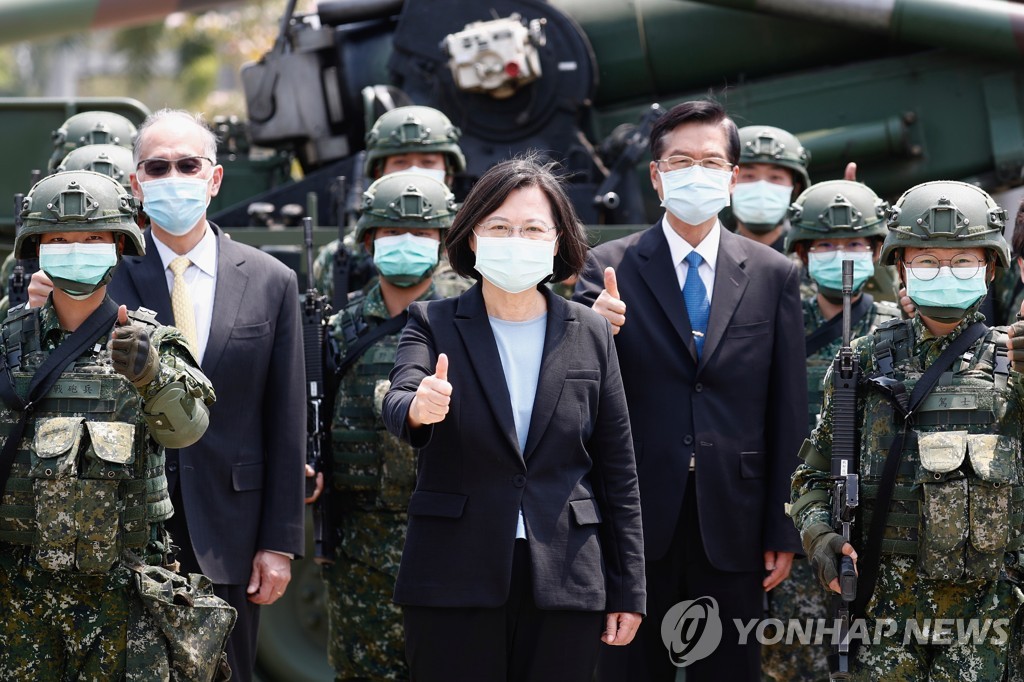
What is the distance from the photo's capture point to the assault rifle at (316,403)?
6.70 m

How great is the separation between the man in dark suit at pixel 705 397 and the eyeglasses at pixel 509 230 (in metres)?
0.91

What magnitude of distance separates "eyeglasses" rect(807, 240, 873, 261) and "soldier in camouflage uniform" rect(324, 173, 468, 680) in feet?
4.93

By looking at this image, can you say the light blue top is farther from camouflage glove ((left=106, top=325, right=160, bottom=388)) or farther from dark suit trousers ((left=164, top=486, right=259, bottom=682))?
dark suit trousers ((left=164, top=486, right=259, bottom=682))

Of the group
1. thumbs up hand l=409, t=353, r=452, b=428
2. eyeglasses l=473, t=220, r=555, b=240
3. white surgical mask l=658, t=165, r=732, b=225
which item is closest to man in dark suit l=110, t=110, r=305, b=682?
eyeglasses l=473, t=220, r=555, b=240

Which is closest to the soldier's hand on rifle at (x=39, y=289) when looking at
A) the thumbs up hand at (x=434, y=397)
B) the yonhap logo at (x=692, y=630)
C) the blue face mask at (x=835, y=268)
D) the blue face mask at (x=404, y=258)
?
the blue face mask at (x=404, y=258)

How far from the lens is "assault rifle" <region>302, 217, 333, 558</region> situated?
22.0 ft

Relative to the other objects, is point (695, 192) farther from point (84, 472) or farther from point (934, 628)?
point (84, 472)

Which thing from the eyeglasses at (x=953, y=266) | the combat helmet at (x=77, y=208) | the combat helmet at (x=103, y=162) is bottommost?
the eyeglasses at (x=953, y=266)

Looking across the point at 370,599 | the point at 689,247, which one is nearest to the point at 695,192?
the point at 689,247

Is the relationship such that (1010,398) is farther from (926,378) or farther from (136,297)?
(136,297)

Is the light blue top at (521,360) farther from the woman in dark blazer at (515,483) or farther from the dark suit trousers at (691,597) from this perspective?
the dark suit trousers at (691,597)

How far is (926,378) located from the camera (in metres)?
5.11

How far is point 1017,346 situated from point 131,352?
2472 millimetres

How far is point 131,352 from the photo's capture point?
474 centimetres
